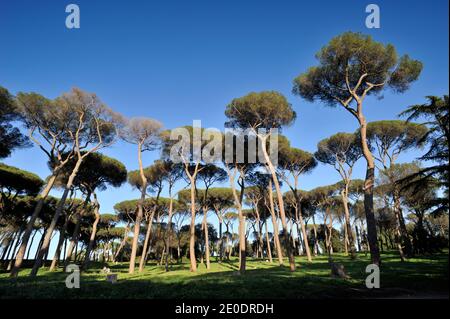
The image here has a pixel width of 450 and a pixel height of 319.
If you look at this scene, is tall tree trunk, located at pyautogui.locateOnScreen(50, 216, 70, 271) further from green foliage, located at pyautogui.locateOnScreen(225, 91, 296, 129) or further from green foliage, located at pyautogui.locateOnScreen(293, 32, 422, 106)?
green foliage, located at pyautogui.locateOnScreen(293, 32, 422, 106)

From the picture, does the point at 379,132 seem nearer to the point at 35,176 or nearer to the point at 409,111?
the point at 409,111

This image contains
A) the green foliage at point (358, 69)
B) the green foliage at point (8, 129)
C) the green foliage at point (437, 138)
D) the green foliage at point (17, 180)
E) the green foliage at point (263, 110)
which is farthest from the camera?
the green foliage at point (17, 180)

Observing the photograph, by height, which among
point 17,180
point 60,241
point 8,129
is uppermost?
point 8,129

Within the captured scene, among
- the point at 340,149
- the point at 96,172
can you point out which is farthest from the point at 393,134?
the point at 96,172

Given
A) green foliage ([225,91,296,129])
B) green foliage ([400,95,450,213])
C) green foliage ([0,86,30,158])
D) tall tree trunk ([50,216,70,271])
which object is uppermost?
green foliage ([225,91,296,129])

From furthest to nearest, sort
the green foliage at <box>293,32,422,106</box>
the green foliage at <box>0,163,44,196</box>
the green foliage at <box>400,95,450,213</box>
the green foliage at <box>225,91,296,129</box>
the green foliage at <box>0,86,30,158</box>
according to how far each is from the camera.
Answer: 1. the green foliage at <box>0,163,44,196</box>
2. the green foliage at <box>225,91,296,129</box>
3. the green foliage at <box>0,86,30,158</box>
4. the green foliage at <box>293,32,422,106</box>
5. the green foliage at <box>400,95,450,213</box>

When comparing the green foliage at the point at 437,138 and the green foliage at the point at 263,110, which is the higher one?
the green foliage at the point at 263,110

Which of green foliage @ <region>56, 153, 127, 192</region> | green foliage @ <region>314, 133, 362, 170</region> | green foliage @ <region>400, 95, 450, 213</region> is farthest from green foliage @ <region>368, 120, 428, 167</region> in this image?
green foliage @ <region>56, 153, 127, 192</region>

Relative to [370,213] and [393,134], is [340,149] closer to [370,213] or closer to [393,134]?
[393,134]

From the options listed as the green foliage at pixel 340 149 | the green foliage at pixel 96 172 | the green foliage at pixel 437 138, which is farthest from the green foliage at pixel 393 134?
the green foliage at pixel 96 172

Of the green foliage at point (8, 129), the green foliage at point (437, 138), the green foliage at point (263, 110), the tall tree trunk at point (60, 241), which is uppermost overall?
the green foliage at point (263, 110)

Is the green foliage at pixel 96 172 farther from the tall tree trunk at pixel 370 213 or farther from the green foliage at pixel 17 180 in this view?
the tall tree trunk at pixel 370 213
